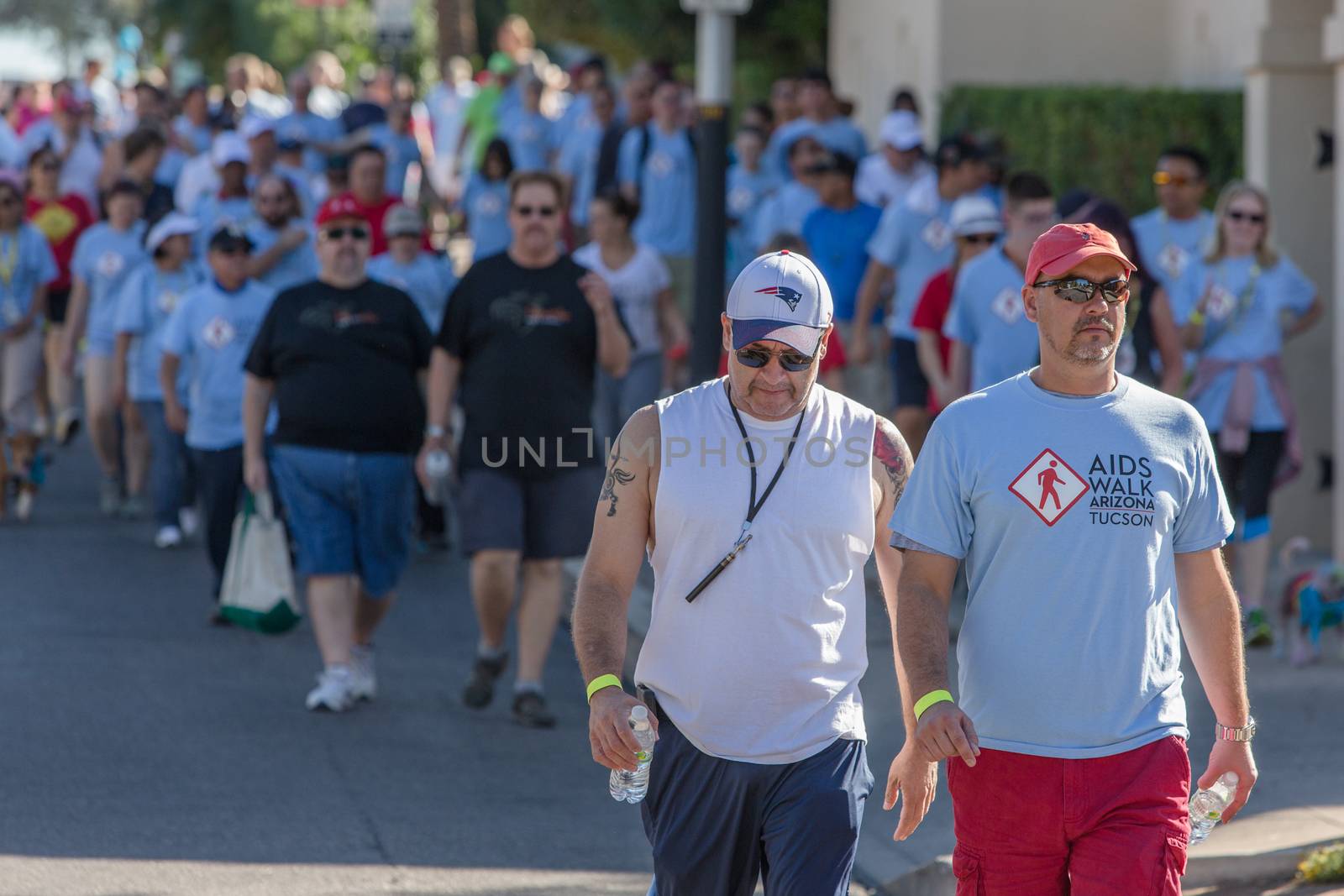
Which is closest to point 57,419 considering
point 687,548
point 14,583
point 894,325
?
point 14,583

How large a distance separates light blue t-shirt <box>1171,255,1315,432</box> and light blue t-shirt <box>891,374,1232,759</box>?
543cm

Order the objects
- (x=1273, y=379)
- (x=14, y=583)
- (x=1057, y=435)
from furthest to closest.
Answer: (x=14, y=583) → (x=1273, y=379) → (x=1057, y=435)

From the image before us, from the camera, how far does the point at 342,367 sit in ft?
28.0

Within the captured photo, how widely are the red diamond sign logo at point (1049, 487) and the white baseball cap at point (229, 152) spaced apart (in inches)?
409

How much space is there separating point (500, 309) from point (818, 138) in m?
7.57

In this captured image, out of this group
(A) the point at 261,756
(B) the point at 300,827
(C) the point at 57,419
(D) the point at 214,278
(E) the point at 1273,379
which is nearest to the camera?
(B) the point at 300,827

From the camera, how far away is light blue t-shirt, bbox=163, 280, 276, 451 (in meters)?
10.3

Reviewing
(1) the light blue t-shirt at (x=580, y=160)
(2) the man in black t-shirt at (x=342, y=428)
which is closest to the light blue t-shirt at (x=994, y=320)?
(2) the man in black t-shirt at (x=342, y=428)

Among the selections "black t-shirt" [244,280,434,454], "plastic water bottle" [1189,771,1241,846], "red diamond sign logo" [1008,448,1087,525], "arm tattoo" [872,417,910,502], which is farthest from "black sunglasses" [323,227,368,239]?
"plastic water bottle" [1189,771,1241,846]

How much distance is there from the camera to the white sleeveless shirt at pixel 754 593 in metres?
4.49

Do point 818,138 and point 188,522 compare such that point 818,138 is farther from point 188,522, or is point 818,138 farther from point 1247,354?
point 1247,354

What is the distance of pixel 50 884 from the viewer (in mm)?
6168

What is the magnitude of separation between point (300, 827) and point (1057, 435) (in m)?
3.48

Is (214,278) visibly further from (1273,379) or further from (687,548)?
(687,548)
